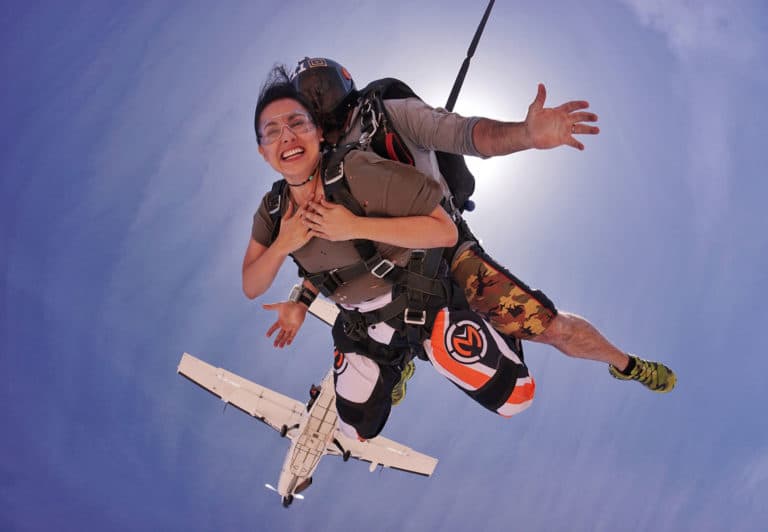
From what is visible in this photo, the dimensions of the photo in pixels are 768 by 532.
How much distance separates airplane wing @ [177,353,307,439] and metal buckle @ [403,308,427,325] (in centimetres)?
1180

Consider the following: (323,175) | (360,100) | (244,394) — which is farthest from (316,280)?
(244,394)

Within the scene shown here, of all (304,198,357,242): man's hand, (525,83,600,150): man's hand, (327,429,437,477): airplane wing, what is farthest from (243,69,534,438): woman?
(327,429,437,477): airplane wing

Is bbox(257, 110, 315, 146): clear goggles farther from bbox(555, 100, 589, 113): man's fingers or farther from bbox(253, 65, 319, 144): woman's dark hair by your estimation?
bbox(555, 100, 589, 113): man's fingers

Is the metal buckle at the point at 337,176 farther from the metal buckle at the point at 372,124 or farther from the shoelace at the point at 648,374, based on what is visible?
the shoelace at the point at 648,374

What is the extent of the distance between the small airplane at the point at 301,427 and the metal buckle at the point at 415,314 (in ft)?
27.3

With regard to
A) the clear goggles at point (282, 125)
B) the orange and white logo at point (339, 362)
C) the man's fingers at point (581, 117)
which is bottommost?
the orange and white logo at point (339, 362)

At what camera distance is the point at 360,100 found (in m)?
4.20

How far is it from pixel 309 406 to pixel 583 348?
29.7ft

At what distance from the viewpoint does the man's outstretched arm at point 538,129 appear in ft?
10.3

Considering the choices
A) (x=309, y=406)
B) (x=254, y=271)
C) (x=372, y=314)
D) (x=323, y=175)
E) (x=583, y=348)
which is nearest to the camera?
(x=323, y=175)

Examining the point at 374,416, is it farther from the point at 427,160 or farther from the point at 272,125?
the point at 272,125

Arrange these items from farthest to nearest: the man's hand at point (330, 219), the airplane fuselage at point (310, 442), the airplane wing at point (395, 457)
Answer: the airplane wing at point (395, 457), the airplane fuselage at point (310, 442), the man's hand at point (330, 219)

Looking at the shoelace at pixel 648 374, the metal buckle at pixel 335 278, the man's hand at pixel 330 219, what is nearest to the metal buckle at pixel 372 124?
the man's hand at pixel 330 219

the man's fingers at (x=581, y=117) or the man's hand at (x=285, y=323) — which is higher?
the man's fingers at (x=581, y=117)
